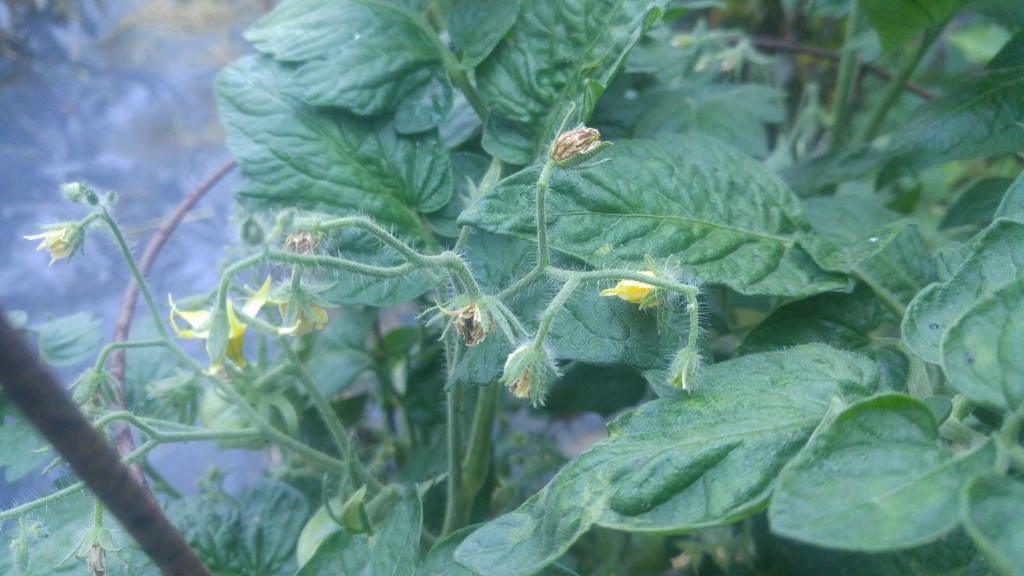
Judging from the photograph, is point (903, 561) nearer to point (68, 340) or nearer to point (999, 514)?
point (999, 514)

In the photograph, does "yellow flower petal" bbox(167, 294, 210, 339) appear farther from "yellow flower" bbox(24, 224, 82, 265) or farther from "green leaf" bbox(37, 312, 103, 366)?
"green leaf" bbox(37, 312, 103, 366)

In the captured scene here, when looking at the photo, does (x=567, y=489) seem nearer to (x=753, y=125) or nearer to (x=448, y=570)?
(x=448, y=570)

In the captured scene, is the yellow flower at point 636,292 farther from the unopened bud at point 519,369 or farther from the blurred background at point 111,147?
the blurred background at point 111,147

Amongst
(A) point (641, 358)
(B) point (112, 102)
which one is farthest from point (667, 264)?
(B) point (112, 102)

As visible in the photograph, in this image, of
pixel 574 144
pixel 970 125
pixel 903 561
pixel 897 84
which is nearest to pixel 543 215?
pixel 574 144

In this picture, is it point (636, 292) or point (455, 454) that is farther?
point (455, 454)

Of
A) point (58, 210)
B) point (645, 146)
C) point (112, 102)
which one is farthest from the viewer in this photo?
point (112, 102)
